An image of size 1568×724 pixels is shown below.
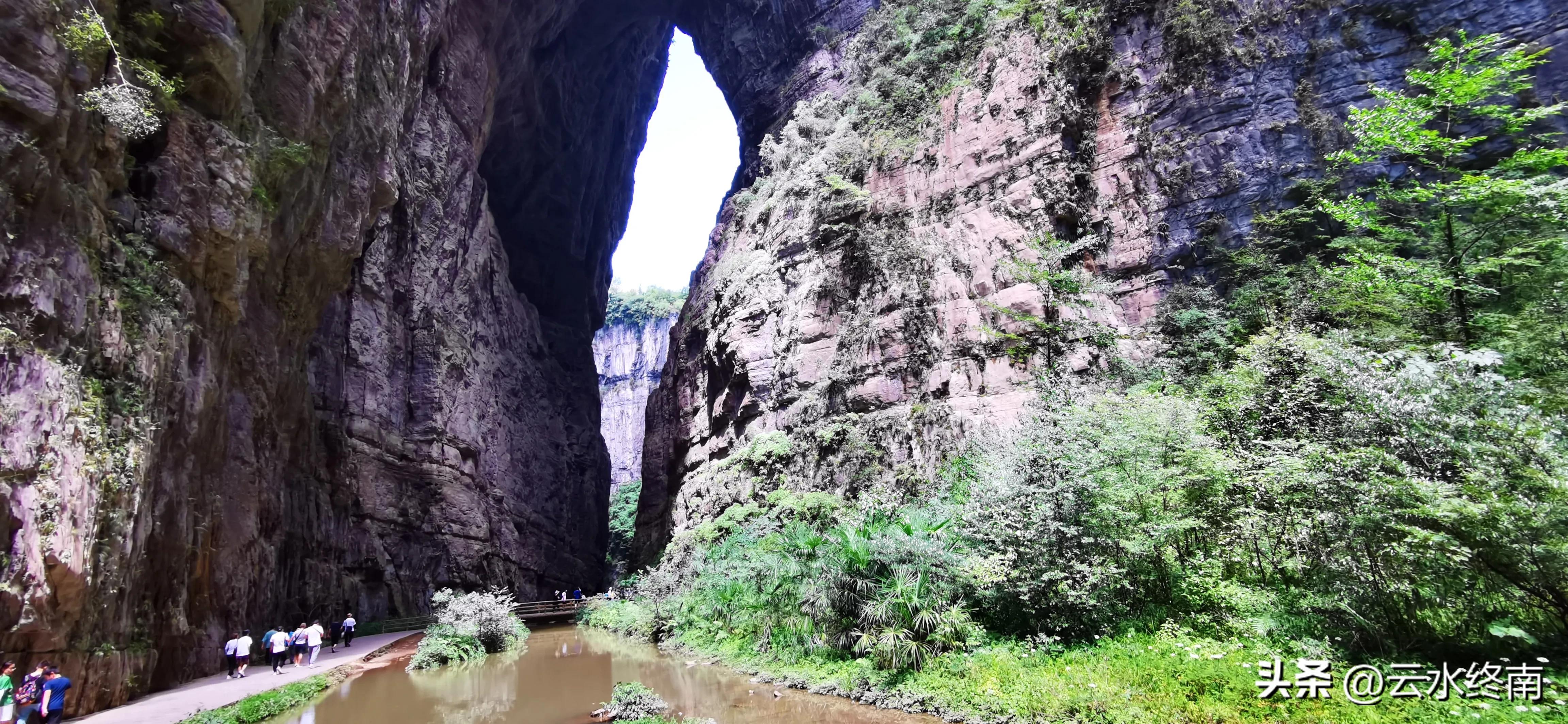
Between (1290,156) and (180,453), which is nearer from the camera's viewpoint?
(180,453)

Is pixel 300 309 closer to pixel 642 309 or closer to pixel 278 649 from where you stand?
pixel 278 649

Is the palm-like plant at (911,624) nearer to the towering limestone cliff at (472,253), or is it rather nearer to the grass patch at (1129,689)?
the grass patch at (1129,689)

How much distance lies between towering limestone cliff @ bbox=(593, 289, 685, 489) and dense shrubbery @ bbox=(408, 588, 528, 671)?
5595cm

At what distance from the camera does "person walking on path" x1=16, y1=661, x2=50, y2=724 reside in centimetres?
847

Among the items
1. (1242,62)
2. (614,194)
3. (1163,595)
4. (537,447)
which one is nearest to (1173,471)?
(1163,595)

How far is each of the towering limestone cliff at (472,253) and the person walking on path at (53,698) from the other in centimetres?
65

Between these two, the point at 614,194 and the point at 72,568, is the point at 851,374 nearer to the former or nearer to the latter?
the point at 72,568

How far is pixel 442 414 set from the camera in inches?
1202

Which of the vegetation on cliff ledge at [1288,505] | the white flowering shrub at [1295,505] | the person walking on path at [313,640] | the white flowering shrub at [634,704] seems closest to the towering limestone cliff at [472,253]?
the person walking on path at [313,640]

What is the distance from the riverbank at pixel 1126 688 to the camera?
6.70m

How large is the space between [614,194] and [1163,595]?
46.9 m

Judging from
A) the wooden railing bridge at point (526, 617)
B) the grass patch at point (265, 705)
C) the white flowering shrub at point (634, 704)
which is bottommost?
the wooden railing bridge at point (526, 617)

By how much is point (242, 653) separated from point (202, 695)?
2563 mm

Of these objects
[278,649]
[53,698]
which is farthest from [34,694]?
[278,649]
